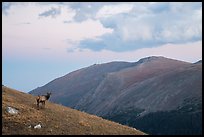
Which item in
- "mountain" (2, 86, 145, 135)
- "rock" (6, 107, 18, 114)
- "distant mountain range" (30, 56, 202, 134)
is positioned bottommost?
"mountain" (2, 86, 145, 135)

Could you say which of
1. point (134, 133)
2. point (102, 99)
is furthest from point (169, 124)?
point (134, 133)

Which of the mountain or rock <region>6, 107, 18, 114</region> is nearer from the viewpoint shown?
the mountain

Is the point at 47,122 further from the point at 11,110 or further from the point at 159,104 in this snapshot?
the point at 159,104

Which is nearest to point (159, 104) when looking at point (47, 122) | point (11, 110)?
point (47, 122)

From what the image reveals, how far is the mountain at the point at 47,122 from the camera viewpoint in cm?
3256

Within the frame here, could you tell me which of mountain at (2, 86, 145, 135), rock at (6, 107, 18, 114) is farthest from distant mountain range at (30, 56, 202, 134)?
rock at (6, 107, 18, 114)

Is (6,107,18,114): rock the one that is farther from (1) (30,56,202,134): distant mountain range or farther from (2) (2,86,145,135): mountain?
(1) (30,56,202,134): distant mountain range

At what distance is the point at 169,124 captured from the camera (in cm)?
10219

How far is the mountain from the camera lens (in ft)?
107

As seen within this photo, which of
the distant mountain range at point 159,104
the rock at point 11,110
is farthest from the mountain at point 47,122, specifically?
the distant mountain range at point 159,104

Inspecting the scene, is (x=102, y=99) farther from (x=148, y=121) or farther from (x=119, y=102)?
(x=148, y=121)

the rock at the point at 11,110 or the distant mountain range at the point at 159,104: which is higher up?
the distant mountain range at the point at 159,104

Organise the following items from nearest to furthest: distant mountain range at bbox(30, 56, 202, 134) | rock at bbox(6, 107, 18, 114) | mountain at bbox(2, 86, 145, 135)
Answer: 1. mountain at bbox(2, 86, 145, 135)
2. rock at bbox(6, 107, 18, 114)
3. distant mountain range at bbox(30, 56, 202, 134)

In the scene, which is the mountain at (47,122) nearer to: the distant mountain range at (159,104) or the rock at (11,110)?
the rock at (11,110)
